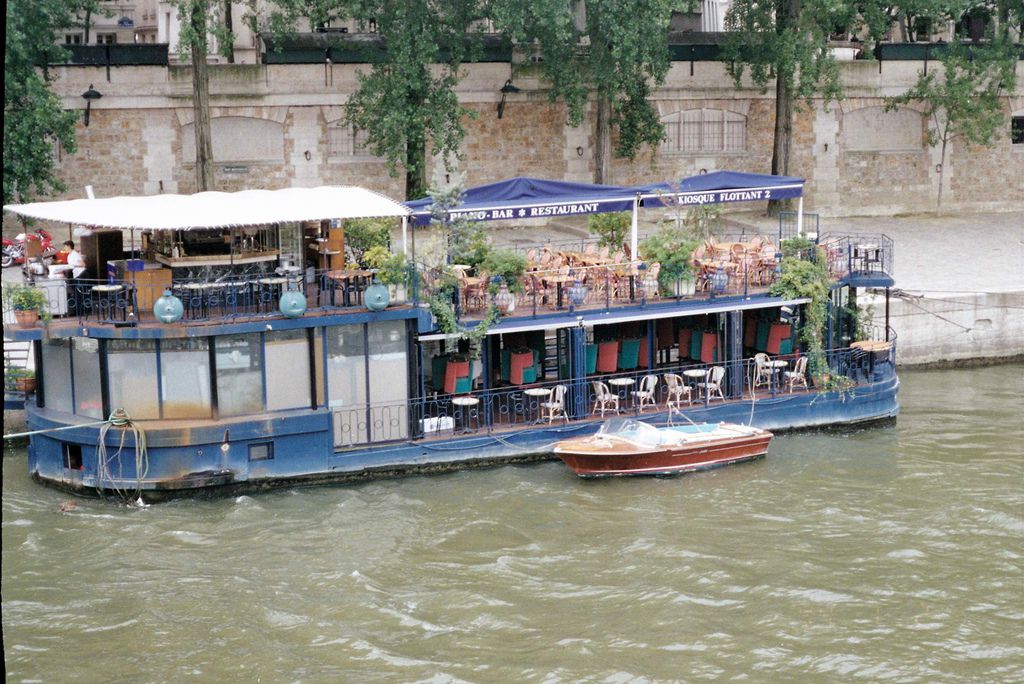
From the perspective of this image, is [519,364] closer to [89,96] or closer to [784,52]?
[784,52]

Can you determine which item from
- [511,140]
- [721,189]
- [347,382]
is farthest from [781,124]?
[347,382]

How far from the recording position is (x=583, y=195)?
70.4ft

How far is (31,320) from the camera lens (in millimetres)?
17922

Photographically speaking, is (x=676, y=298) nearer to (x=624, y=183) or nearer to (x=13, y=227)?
(x=624, y=183)

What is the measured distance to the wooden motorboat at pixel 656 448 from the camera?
1880 centimetres

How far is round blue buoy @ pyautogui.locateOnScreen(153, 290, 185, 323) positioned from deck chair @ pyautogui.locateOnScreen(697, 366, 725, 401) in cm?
814

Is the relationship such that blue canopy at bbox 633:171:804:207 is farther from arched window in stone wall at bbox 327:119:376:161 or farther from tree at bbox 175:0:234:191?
arched window in stone wall at bbox 327:119:376:161

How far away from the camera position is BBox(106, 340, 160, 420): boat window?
17.9m

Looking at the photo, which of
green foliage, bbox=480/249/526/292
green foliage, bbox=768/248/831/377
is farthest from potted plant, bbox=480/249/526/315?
green foliage, bbox=768/248/831/377

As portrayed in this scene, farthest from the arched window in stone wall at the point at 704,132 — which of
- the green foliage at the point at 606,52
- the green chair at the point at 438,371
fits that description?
the green chair at the point at 438,371

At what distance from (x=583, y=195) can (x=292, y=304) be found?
5.64 metres

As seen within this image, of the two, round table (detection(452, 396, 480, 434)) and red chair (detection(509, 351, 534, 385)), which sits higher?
red chair (detection(509, 351, 534, 385))

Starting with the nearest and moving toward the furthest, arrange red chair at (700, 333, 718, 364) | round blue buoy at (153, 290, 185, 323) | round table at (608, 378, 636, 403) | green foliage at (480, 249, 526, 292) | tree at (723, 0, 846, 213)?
round blue buoy at (153, 290, 185, 323)
green foliage at (480, 249, 526, 292)
round table at (608, 378, 636, 403)
red chair at (700, 333, 718, 364)
tree at (723, 0, 846, 213)

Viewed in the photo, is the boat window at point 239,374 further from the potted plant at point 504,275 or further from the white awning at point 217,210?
the potted plant at point 504,275
